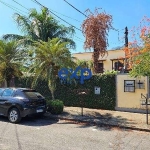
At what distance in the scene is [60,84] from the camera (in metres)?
15.0

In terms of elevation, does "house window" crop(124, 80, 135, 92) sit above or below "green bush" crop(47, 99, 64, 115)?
above

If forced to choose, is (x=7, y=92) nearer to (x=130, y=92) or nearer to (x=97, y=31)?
(x=130, y=92)

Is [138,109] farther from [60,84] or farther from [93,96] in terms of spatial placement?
[60,84]

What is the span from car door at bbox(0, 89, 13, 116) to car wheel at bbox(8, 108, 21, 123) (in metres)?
0.30

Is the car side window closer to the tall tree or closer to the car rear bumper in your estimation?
the car rear bumper

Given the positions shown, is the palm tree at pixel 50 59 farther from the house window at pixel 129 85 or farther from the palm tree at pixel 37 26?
the palm tree at pixel 37 26

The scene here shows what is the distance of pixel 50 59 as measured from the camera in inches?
482

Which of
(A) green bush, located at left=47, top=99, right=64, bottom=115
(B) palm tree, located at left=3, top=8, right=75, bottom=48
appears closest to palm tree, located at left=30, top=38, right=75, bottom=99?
(A) green bush, located at left=47, top=99, right=64, bottom=115

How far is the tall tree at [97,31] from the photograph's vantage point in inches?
718

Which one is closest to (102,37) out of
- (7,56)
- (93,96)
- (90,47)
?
(90,47)

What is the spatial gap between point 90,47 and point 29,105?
9.65 m

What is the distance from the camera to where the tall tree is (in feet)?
59.8

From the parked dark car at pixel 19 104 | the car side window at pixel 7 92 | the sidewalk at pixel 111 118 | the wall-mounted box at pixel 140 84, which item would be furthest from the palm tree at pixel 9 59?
the wall-mounted box at pixel 140 84

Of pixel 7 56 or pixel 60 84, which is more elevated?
pixel 7 56
